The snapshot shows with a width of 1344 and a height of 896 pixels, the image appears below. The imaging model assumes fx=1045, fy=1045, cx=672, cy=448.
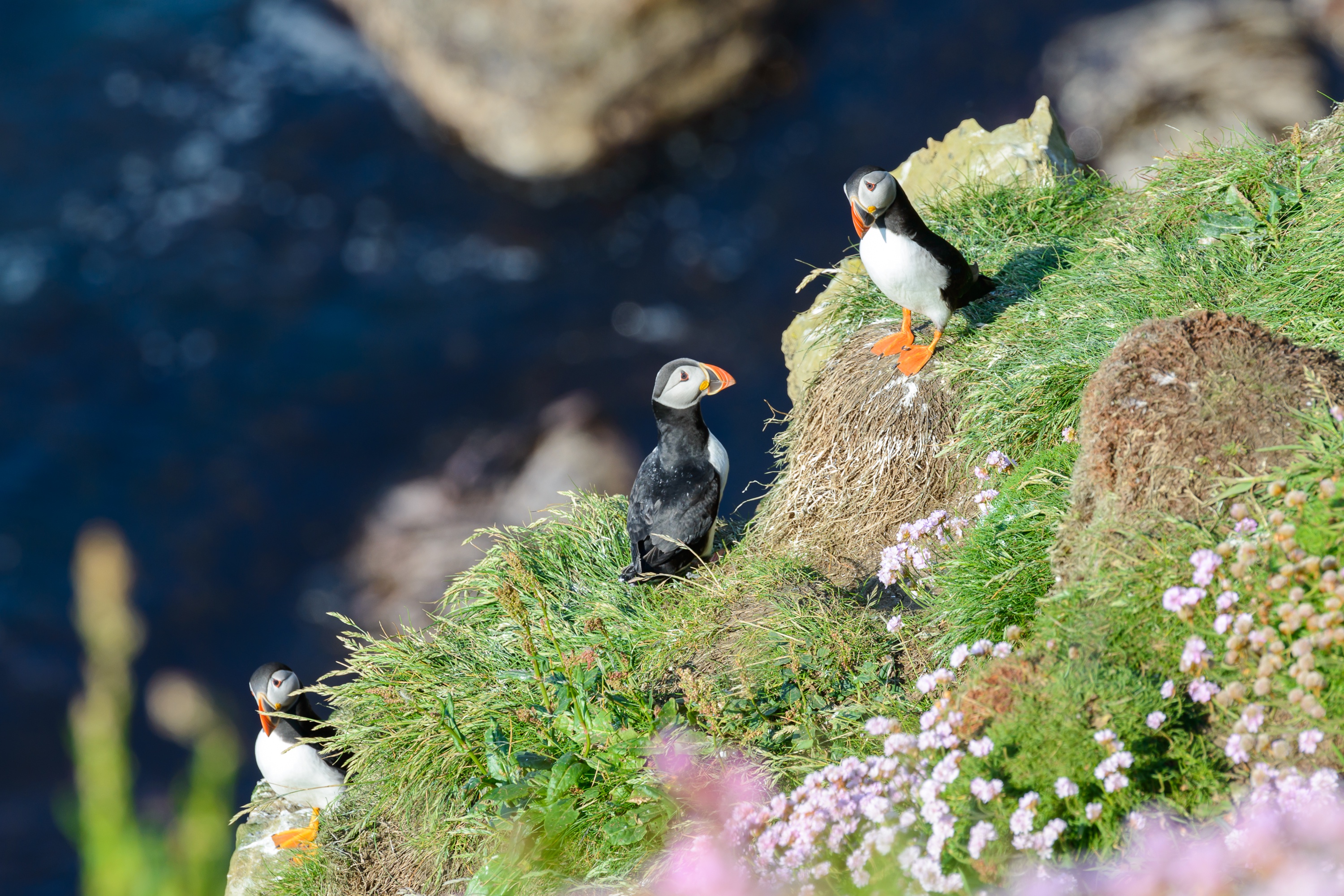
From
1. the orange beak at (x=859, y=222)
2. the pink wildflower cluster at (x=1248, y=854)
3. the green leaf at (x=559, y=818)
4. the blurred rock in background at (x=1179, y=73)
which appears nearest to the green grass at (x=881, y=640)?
the green leaf at (x=559, y=818)

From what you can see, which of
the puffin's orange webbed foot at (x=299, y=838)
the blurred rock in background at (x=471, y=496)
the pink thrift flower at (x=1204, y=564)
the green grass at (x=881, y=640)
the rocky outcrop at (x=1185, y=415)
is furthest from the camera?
the blurred rock in background at (x=471, y=496)

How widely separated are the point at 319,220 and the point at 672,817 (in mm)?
11980

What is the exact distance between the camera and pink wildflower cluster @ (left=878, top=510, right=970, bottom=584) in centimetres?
415

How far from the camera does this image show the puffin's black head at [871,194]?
4605 mm

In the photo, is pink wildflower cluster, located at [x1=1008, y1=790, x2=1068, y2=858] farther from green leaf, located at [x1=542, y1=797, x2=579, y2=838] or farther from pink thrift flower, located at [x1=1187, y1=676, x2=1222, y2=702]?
green leaf, located at [x1=542, y1=797, x2=579, y2=838]

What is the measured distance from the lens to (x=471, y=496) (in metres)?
11.9

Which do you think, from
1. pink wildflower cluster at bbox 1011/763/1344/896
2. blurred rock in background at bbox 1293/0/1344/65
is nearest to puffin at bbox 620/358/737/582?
pink wildflower cluster at bbox 1011/763/1344/896

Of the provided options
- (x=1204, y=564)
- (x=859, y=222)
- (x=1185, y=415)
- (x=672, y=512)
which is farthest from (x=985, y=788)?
(x=859, y=222)

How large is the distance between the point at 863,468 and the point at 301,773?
3039 mm

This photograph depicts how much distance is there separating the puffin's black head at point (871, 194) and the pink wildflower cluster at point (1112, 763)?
2730 millimetres

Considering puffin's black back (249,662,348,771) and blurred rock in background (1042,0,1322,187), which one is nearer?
puffin's black back (249,662,348,771)

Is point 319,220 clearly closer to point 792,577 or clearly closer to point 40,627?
point 40,627

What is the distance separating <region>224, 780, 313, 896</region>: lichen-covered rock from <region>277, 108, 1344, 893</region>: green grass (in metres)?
0.44

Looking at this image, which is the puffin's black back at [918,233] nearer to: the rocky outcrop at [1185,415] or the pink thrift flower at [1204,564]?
the rocky outcrop at [1185,415]
